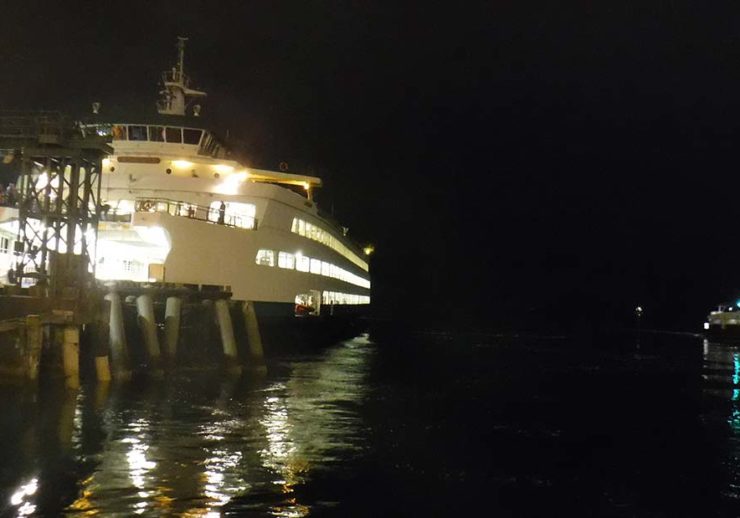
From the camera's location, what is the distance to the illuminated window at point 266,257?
3984cm

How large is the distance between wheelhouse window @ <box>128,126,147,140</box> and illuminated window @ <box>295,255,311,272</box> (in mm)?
11120

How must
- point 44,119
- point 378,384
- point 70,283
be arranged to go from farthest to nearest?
1. point 378,384
2. point 44,119
3. point 70,283

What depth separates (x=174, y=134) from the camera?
1703 inches

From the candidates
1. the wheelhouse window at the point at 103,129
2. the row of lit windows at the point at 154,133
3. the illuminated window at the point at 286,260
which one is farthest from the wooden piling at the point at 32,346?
the wheelhouse window at the point at 103,129

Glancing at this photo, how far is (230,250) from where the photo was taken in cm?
3797

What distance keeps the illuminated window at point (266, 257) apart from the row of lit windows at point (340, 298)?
10046 mm

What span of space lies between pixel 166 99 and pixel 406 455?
123ft

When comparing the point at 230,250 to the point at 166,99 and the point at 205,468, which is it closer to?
the point at 166,99

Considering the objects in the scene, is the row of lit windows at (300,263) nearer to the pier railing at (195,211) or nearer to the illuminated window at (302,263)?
the illuminated window at (302,263)

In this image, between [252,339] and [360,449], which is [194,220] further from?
[360,449]

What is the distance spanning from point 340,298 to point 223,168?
70.7 feet

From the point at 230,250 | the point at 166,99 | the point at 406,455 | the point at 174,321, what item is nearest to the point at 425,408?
the point at 406,455

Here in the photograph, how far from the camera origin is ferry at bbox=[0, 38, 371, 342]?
3634cm

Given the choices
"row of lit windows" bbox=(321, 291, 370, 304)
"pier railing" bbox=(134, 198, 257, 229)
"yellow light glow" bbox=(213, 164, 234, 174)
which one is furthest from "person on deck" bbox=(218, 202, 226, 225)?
"row of lit windows" bbox=(321, 291, 370, 304)
